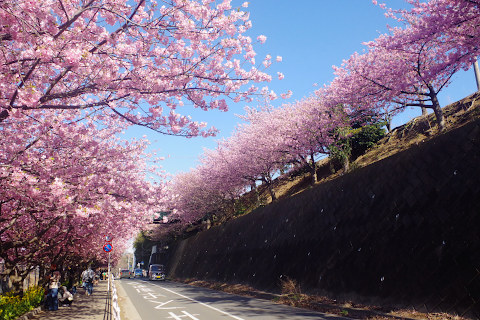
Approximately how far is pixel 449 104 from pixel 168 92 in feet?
72.2

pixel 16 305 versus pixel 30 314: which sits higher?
pixel 16 305

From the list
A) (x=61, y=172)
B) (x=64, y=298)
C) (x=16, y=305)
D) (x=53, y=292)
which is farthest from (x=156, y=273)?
(x=61, y=172)

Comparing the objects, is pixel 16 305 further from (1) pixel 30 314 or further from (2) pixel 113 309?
(2) pixel 113 309

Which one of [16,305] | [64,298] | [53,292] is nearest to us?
[16,305]

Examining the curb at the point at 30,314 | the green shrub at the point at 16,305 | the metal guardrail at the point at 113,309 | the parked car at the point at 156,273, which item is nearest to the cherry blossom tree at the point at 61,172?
the green shrub at the point at 16,305

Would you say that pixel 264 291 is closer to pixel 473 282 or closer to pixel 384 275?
pixel 384 275

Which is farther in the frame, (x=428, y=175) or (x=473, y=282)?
(x=428, y=175)

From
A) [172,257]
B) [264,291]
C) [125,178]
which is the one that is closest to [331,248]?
[264,291]

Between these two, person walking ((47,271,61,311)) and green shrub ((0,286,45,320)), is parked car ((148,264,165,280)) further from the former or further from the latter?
person walking ((47,271,61,311))

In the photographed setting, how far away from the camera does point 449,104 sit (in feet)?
74.3

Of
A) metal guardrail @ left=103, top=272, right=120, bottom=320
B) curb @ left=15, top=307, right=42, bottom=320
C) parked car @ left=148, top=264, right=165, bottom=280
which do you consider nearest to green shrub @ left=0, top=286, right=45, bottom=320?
curb @ left=15, top=307, right=42, bottom=320

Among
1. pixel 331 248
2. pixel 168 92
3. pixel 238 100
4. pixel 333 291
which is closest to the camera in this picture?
pixel 168 92

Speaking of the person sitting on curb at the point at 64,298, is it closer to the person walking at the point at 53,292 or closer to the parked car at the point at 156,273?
the person walking at the point at 53,292

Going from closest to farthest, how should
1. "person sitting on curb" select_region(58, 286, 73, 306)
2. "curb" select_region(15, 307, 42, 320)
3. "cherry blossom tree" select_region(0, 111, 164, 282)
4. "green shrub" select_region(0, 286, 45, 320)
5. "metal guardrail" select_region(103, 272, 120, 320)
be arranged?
"cherry blossom tree" select_region(0, 111, 164, 282) → "metal guardrail" select_region(103, 272, 120, 320) → "green shrub" select_region(0, 286, 45, 320) → "curb" select_region(15, 307, 42, 320) → "person sitting on curb" select_region(58, 286, 73, 306)
